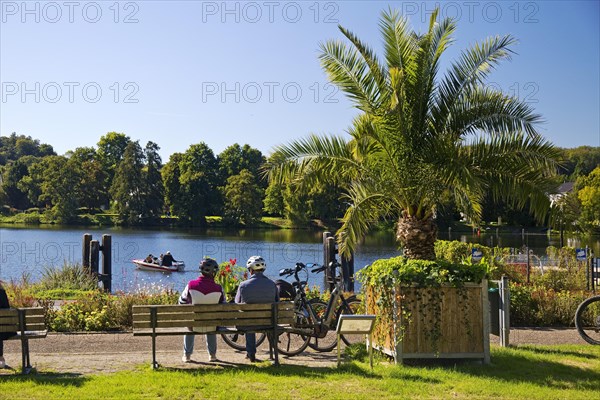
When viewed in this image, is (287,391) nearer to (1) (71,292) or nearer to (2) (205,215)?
(1) (71,292)

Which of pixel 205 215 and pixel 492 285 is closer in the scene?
pixel 492 285

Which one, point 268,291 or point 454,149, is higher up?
point 454,149

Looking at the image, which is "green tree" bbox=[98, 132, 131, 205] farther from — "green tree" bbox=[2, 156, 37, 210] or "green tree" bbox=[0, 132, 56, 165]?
"green tree" bbox=[0, 132, 56, 165]

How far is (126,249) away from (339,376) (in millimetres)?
43529

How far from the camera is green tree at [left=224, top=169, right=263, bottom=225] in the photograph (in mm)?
78375

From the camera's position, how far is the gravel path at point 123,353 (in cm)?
865

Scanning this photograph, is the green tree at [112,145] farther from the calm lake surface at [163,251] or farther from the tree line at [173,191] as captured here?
the calm lake surface at [163,251]

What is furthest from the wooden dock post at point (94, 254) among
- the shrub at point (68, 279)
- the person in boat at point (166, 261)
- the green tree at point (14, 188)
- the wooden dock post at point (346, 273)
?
the green tree at point (14, 188)

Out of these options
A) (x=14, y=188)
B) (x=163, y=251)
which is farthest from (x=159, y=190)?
(x=163, y=251)

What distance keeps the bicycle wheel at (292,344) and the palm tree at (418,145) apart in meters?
1.60

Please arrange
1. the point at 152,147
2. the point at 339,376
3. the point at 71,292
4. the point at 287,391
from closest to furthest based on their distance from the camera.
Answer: the point at 287,391 → the point at 339,376 → the point at 71,292 → the point at 152,147

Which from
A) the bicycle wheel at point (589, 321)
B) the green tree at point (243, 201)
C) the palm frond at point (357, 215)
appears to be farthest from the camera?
the green tree at point (243, 201)

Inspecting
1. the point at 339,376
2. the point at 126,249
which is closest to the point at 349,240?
the point at 339,376

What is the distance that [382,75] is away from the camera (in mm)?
11188
